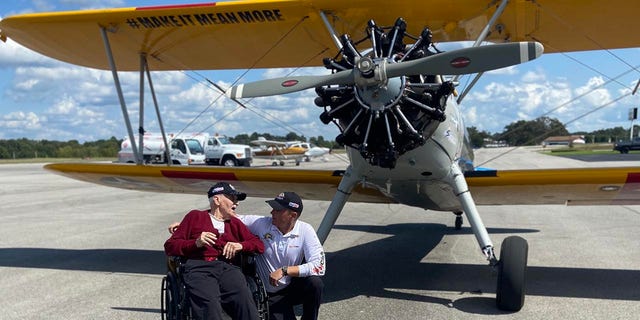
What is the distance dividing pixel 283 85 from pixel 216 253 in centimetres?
175

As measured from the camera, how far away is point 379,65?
418 centimetres

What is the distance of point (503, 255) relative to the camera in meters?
4.85

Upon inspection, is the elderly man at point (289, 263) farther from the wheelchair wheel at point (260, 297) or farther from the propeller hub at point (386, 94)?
the propeller hub at point (386, 94)

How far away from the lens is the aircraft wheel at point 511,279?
183 inches

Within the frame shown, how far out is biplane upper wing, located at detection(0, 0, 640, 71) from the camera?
590 centimetres

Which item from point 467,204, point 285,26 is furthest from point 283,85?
point 285,26

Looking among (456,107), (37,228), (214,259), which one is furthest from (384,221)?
(214,259)

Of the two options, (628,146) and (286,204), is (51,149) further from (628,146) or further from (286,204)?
(286,204)

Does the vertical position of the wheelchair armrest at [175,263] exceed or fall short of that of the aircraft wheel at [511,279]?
it exceeds it

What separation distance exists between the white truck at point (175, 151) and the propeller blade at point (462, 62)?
27762mm

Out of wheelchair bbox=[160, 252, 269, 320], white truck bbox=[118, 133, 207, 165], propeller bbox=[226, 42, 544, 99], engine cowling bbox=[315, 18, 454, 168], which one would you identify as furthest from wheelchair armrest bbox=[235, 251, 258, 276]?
white truck bbox=[118, 133, 207, 165]

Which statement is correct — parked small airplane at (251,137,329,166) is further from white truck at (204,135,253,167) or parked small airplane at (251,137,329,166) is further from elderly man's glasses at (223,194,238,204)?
elderly man's glasses at (223,194,238,204)

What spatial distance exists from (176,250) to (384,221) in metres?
7.54

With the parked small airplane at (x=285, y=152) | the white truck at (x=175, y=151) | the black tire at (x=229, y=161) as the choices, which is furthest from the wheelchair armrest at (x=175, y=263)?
the parked small airplane at (x=285, y=152)
